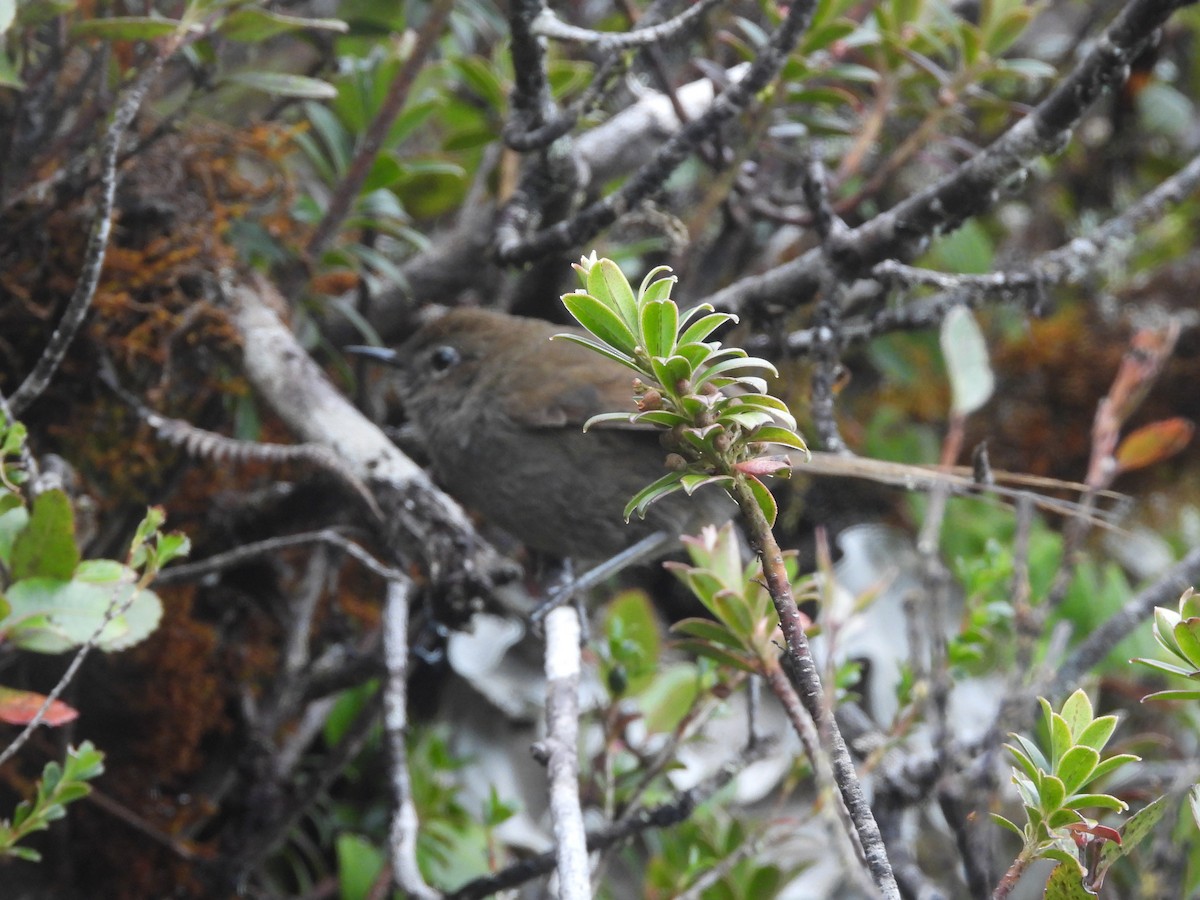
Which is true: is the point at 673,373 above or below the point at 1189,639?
above

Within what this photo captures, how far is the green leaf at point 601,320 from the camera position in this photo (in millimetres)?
1046

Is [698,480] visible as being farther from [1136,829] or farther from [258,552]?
[258,552]

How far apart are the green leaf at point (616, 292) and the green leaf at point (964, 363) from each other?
2.92 feet

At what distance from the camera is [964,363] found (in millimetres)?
1881

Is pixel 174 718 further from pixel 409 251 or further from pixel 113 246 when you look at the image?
pixel 409 251

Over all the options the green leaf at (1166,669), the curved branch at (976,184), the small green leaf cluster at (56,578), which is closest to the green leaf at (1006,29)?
the curved branch at (976,184)

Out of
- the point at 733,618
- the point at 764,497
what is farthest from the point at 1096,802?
the point at 733,618

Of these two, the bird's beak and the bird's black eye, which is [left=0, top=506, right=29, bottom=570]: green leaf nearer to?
the bird's beak

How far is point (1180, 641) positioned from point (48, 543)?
1.37m

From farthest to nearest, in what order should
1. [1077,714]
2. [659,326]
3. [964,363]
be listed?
1. [964,363]
2. [1077,714]
3. [659,326]

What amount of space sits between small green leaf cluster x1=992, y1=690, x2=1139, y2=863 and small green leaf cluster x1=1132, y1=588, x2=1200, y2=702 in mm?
66

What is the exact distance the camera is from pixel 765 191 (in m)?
3.01

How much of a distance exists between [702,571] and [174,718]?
1476mm

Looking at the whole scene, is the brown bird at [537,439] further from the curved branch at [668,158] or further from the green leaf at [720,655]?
the green leaf at [720,655]
